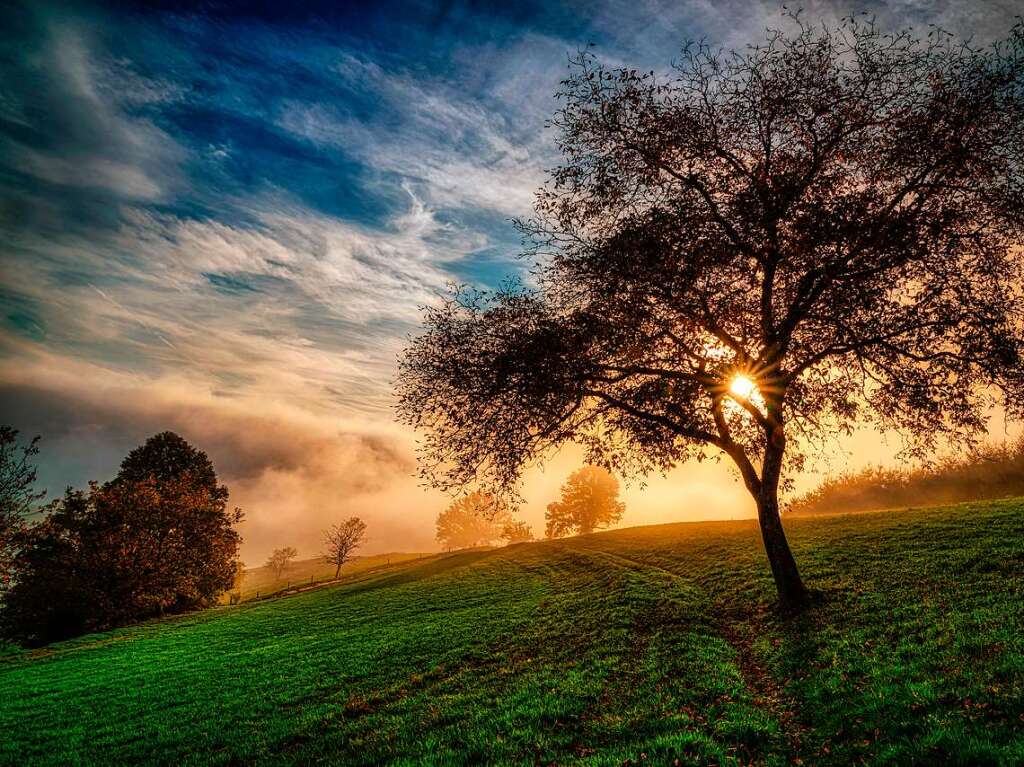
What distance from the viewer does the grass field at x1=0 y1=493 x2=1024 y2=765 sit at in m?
8.06

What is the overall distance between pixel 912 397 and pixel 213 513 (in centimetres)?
7462

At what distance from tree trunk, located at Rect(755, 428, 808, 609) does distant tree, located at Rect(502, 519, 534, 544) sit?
11457 cm

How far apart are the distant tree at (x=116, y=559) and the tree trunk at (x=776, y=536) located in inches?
2390

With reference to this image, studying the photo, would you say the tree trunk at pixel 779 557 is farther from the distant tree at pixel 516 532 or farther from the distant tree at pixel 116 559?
the distant tree at pixel 516 532

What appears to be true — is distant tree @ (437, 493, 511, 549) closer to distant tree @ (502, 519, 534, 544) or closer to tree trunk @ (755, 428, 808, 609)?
distant tree @ (502, 519, 534, 544)

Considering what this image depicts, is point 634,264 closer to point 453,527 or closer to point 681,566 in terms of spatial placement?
point 681,566

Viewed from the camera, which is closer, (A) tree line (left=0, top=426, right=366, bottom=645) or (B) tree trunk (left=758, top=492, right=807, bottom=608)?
(B) tree trunk (left=758, top=492, right=807, bottom=608)

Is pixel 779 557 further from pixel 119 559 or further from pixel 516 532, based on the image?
pixel 516 532

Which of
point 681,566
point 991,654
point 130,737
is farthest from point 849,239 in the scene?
point 130,737

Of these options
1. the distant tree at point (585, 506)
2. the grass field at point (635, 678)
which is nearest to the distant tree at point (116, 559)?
the grass field at point (635, 678)

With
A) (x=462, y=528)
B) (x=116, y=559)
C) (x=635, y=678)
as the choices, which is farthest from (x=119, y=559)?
(x=462, y=528)

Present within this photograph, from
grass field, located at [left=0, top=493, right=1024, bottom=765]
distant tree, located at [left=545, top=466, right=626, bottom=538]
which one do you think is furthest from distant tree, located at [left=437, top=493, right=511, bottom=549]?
grass field, located at [left=0, top=493, right=1024, bottom=765]

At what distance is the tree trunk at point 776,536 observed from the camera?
1595cm

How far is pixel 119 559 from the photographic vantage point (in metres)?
49.2
